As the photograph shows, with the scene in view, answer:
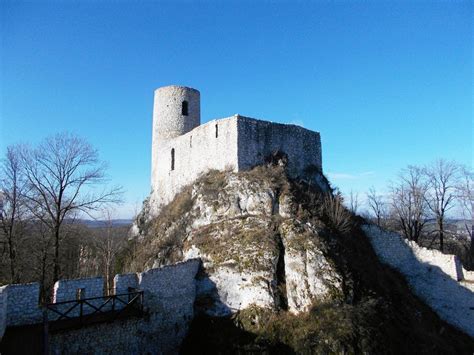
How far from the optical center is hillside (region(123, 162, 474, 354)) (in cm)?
1362

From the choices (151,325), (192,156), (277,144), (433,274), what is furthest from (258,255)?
(433,274)

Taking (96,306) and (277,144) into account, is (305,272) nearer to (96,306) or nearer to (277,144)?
(96,306)

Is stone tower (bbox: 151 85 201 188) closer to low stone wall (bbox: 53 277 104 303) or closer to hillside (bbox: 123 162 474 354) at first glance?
hillside (bbox: 123 162 474 354)

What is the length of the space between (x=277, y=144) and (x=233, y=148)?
10.1 ft

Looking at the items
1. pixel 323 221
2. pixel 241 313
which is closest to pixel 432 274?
pixel 323 221

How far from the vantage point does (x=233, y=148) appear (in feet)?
67.8

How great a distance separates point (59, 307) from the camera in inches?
468

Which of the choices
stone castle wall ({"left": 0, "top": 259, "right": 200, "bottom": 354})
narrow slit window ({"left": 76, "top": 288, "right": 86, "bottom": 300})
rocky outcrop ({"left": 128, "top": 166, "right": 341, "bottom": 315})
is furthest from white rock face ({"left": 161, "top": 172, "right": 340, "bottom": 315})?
narrow slit window ({"left": 76, "top": 288, "right": 86, "bottom": 300})

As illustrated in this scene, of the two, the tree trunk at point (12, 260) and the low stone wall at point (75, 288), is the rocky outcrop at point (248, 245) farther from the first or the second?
the tree trunk at point (12, 260)

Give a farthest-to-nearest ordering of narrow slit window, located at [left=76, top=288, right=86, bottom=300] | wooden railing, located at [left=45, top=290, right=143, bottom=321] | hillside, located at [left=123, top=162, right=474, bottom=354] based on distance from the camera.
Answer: hillside, located at [left=123, top=162, right=474, bottom=354], narrow slit window, located at [left=76, top=288, right=86, bottom=300], wooden railing, located at [left=45, top=290, right=143, bottom=321]

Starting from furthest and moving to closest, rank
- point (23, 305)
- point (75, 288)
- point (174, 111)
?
point (174, 111), point (75, 288), point (23, 305)

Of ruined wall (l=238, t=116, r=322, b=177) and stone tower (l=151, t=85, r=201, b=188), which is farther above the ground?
stone tower (l=151, t=85, r=201, b=188)

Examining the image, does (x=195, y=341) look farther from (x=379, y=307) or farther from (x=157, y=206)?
(x=157, y=206)

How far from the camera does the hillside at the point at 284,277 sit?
44.7ft
